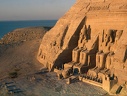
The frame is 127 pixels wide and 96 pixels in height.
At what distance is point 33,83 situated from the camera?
23891 millimetres

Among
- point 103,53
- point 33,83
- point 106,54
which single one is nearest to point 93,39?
point 103,53

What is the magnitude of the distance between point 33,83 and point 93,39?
8.24 metres

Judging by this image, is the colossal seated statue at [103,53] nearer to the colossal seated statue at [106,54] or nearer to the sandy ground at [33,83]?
the colossal seated statue at [106,54]

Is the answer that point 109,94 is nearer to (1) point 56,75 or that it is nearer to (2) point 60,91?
(2) point 60,91

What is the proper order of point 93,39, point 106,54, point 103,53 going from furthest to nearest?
point 93,39 < point 103,53 < point 106,54

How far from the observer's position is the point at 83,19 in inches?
1161

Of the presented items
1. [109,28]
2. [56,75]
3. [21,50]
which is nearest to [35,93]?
[56,75]

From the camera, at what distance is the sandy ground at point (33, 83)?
69.4 ft

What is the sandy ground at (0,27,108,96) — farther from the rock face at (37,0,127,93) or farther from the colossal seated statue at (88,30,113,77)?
the colossal seated statue at (88,30,113,77)

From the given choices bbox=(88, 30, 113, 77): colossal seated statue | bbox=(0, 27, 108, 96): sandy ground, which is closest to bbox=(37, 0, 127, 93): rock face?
bbox=(88, 30, 113, 77): colossal seated statue

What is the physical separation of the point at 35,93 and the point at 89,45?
889cm

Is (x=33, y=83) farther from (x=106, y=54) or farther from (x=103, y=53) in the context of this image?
(x=106, y=54)

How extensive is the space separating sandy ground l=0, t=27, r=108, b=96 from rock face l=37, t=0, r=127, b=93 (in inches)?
70.3

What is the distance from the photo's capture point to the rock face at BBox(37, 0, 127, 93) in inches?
899
